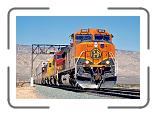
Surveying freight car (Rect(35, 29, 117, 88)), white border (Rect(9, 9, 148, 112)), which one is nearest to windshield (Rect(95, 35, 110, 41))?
freight car (Rect(35, 29, 117, 88))

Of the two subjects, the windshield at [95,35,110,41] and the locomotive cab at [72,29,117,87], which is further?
the windshield at [95,35,110,41]

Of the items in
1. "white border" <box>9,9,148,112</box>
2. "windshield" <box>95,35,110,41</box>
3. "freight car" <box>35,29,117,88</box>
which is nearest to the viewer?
"white border" <box>9,9,148,112</box>

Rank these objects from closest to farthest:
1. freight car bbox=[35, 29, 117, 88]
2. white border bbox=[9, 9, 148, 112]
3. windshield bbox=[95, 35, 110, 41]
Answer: white border bbox=[9, 9, 148, 112] < freight car bbox=[35, 29, 117, 88] < windshield bbox=[95, 35, 110, 41]

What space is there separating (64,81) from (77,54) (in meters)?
1.16

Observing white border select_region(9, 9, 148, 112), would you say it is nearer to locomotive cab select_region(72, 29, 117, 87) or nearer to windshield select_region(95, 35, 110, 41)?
locomotive cab select_region(72, 29, 117, 87)

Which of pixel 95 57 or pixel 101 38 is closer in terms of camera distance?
pixel 95 57
